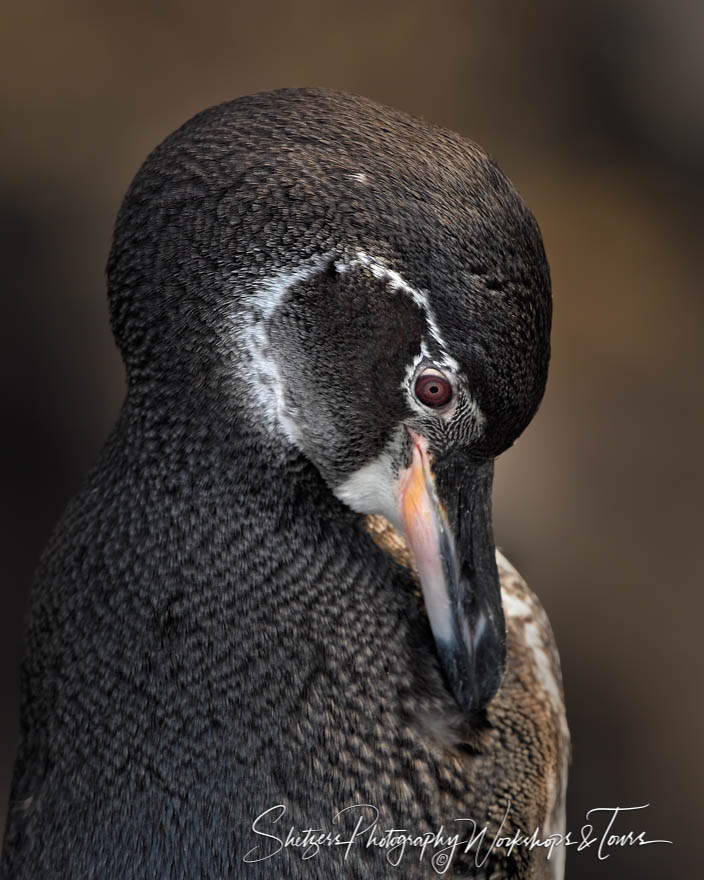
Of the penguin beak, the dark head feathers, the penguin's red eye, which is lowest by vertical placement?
the penguin beak

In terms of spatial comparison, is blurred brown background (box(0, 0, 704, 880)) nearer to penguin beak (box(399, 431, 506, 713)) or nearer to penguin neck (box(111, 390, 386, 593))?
penguin beak (box(399, 431, 506, 713))

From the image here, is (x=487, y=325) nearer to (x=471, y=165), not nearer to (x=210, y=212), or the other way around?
(x=471, y=165)

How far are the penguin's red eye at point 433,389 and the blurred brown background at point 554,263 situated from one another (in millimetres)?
1342

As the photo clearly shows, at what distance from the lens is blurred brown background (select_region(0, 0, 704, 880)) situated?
2.49 m

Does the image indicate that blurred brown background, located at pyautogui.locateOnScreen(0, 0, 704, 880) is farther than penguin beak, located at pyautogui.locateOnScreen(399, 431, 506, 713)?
Yes

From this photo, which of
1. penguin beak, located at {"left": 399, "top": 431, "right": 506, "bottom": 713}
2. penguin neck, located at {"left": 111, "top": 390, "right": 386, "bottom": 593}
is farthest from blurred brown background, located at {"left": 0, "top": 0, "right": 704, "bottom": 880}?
penguin neck, located at {"left": 111, "top": 390, "right": 386, "bottom": 593}

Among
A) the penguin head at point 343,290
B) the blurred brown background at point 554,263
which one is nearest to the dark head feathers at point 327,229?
the penguin head at point 343,290

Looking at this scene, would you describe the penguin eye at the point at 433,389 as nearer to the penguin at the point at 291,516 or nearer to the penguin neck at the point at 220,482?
the penguin at the point at 291,516

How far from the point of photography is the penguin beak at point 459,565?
4.04 ft

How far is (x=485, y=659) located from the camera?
1.28 metres

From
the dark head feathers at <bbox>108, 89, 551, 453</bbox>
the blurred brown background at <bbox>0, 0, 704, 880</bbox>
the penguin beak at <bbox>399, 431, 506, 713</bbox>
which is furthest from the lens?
the blurred brown background at <bbox>0, 0, 704, 880</bbox>

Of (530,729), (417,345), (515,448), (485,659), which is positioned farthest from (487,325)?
(515,448)

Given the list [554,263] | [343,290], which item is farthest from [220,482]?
[554,263]

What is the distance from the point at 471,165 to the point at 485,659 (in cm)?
56
